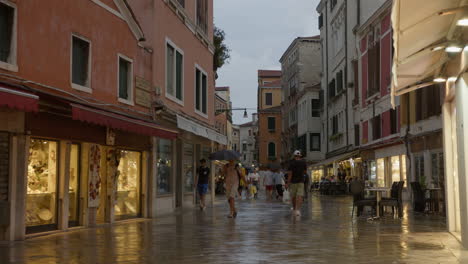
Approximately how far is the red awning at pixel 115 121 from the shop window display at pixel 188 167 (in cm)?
753

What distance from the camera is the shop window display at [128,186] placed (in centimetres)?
1684

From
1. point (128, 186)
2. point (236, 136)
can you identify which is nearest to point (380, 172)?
point (128, 186)

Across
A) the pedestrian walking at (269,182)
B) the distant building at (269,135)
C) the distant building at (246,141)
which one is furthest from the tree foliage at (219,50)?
the distant building at (246,141)

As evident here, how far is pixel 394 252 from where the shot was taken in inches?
372

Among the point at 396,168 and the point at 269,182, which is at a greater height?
the point at 396,168

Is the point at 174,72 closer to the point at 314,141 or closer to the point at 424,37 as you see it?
the point at 424,37

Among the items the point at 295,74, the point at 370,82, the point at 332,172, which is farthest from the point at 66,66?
the point at 295,74

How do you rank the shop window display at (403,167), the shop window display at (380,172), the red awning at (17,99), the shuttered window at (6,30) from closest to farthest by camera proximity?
the red awning at (17,99), the shuttered window at (6,30), the shop window display at (403,167), the shop window display at (380,172)

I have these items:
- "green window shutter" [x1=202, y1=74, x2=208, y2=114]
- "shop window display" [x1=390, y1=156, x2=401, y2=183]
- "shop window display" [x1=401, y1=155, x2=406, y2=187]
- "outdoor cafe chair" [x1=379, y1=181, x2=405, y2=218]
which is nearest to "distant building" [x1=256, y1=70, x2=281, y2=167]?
"shop window display" [x1=390, y1=156, x2=401, y2=183]

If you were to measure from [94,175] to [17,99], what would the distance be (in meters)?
5.54

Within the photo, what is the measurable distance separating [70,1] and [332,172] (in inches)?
1625

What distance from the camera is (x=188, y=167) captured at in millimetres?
24641

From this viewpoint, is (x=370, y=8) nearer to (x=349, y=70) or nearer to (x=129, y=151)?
(x=349, y=70)

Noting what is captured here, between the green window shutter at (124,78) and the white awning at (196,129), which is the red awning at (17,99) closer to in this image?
the green window shutter at (124,78)
